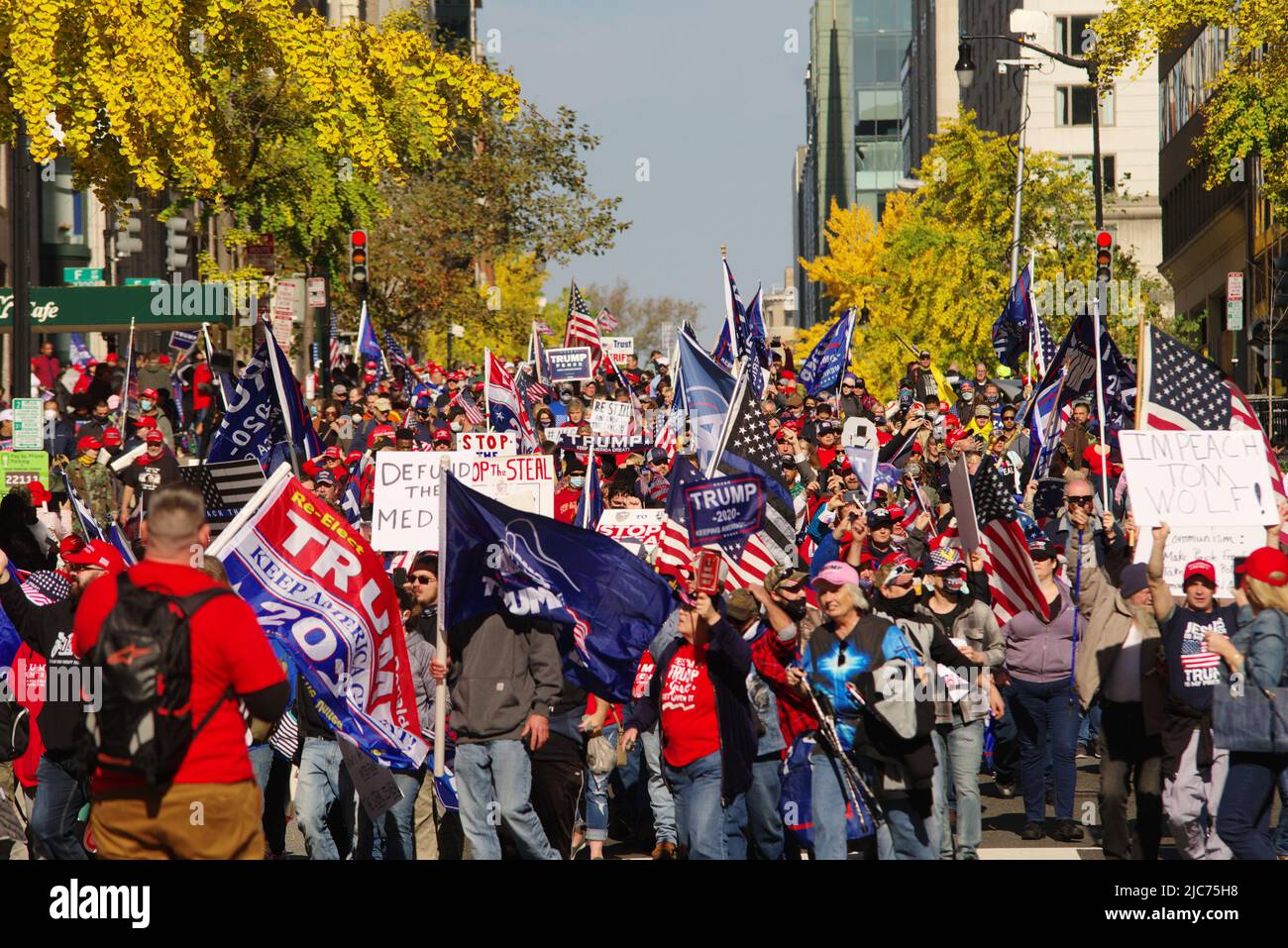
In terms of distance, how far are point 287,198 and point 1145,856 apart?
922 inches

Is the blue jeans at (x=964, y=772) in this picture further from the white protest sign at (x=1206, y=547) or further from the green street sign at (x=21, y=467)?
the green street sign at (x=21, y=467)

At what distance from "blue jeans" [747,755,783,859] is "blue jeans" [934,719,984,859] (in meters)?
0.87

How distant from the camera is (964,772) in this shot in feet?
37.0

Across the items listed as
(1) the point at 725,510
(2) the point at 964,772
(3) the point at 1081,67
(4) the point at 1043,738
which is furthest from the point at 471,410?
(2) the point at 964,772

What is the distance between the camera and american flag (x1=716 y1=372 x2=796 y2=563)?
47.5 feet

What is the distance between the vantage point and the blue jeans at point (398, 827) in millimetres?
10250

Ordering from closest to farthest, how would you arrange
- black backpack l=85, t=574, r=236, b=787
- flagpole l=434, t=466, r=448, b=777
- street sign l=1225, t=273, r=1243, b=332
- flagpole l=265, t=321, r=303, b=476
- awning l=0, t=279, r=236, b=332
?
black backpack l=85, t=574, r=236, b=787, flagpole l=434, t=466, r=448, b=777, flagpole l=265, t=321, r=303, b=476, awning l=0, t=279, r=236, b=332, street sign l=1225, t=273, r=1243, b=332

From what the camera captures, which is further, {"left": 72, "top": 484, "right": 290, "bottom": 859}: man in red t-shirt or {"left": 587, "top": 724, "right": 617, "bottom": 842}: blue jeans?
{"left": 587, "top": 724, "right": 617, "bottom": 842}: blue jeans

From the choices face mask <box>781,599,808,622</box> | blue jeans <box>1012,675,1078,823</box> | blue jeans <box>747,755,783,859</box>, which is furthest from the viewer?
blue jeans <box>1012,675,1078,823</box>

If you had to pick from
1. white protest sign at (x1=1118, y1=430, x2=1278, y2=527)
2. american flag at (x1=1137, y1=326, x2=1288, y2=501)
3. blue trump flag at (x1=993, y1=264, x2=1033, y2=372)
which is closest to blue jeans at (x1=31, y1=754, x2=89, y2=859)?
white protest sign at (x1=1118, y1=430, x2=1278, y2=527)

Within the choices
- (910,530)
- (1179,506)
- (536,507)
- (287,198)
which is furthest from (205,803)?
(287,198)

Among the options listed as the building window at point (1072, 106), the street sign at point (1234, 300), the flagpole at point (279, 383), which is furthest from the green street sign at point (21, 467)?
the building window at point (1072, 106)

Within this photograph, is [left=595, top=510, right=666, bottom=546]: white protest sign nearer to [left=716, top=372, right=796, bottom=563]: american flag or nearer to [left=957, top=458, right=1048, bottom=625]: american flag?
[left=716, top=372, right=796, bottom=563]: american flag
